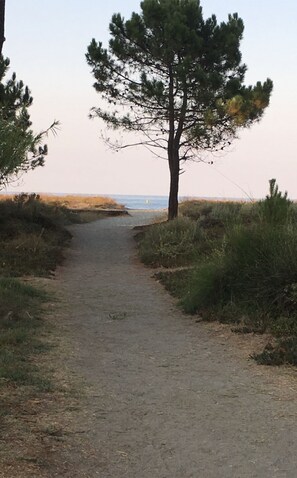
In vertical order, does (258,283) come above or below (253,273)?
below

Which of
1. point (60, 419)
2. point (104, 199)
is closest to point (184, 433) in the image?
point (60, 419)

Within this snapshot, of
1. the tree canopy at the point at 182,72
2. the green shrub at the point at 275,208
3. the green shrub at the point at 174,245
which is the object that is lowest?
the green shrub at the point at 174,245

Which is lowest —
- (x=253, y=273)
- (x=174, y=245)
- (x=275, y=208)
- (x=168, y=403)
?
(x=168, y=403)

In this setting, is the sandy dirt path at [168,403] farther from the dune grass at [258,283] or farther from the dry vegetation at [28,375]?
the dune grass at [258,283]

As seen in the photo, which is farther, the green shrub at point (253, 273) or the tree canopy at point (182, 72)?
the tree canopy at point (182, 72)

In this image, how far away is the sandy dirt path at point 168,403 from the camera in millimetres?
3615

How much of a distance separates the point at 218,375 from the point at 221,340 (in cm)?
153

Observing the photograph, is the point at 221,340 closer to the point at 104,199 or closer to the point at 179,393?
the point at 179,393

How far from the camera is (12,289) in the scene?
9.43 m

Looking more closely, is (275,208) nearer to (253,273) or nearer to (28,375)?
(253,273)

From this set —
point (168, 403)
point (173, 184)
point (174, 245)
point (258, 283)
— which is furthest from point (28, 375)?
point (173, 184)

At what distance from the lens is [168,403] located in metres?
4.80

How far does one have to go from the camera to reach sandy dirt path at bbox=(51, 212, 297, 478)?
11.9 feet

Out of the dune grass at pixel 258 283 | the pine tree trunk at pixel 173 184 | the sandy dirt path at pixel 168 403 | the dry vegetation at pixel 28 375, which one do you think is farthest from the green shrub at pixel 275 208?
the pine tree trunk at pixel 173 184
